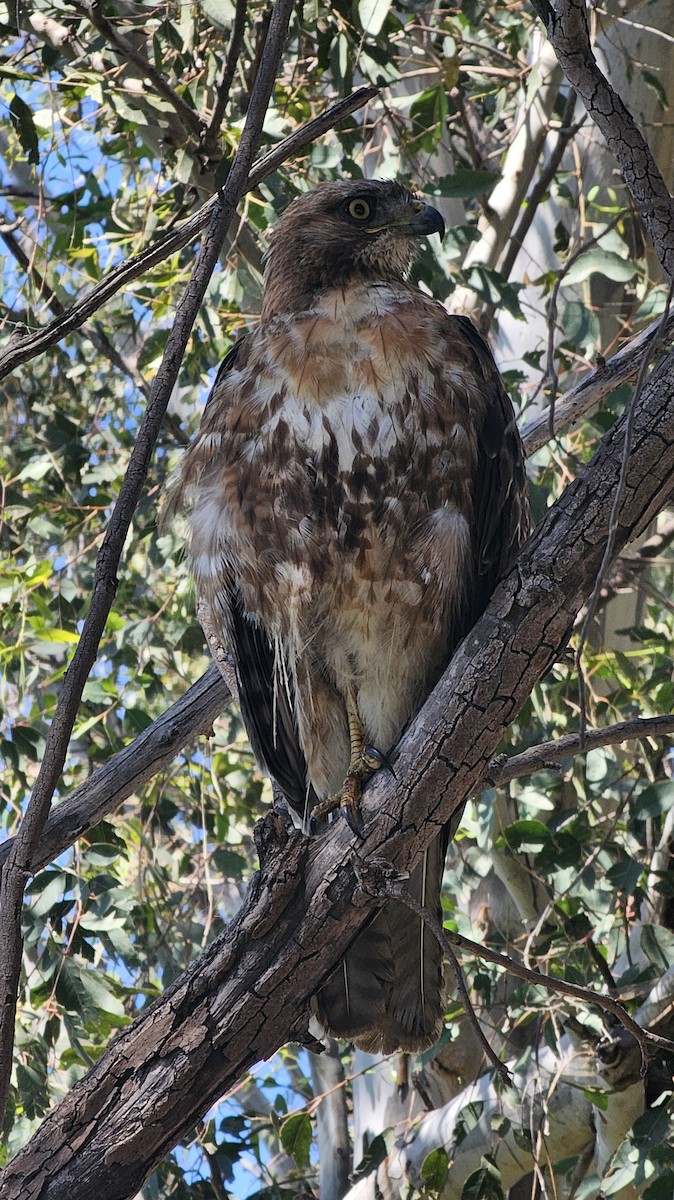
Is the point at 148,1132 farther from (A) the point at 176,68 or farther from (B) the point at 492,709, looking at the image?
(A) the point at 176,68

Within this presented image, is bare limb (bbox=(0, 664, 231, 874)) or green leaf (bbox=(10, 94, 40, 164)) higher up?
green leaf (bbox=(10, 94, 40, 164))

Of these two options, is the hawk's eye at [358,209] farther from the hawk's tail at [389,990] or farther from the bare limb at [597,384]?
the hawk's tail at [389,990]

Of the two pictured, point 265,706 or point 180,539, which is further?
point 180,539

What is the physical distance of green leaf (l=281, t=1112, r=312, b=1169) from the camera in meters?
3.82

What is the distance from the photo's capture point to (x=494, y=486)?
3.06m

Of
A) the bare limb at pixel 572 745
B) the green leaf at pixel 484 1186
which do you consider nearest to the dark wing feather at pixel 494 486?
the bare limb at pixel 572 745

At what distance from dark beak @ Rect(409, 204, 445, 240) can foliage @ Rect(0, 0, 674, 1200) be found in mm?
378

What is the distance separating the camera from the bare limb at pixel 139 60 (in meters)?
3.64

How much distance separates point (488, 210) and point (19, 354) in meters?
3.03

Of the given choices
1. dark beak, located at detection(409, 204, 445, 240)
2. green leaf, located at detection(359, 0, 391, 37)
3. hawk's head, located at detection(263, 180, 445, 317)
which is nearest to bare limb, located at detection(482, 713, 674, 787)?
hawk's head, located at detection(263, 180, 445, 317)

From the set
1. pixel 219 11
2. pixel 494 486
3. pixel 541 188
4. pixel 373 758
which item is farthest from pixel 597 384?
pixel 541 188

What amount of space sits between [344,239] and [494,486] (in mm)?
841

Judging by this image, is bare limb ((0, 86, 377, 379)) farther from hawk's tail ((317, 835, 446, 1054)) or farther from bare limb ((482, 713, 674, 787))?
hawk's tail ((317, 835, 446, 1054))

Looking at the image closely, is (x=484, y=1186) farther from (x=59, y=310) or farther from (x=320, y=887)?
(x=59, y=310)
